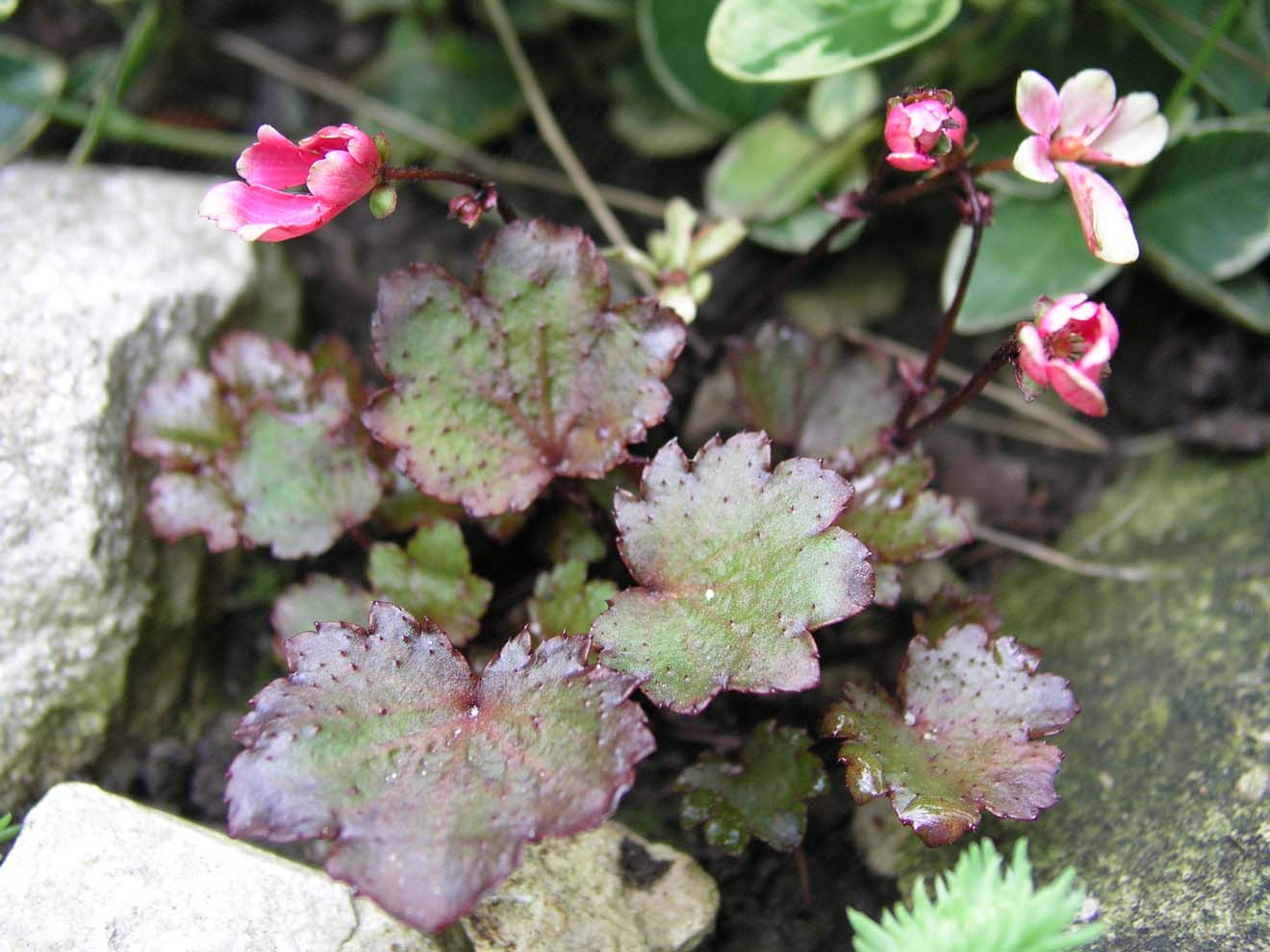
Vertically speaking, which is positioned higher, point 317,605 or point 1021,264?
point 1021,264

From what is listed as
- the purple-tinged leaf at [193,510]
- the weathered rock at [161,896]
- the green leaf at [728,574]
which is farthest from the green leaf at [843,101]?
the weathered rock at [161,896]

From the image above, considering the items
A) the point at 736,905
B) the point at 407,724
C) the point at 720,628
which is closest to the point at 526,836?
the point at 407,724

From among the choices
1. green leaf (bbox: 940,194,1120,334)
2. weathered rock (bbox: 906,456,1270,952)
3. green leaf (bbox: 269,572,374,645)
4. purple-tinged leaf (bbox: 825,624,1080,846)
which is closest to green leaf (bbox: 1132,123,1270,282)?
green leaf (bbox: 940,194,1120,334)

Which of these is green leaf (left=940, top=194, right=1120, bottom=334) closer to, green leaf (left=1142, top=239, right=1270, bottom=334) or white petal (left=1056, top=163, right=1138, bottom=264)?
green leaf (left=1142, top=239, right=1270, bottom=334)

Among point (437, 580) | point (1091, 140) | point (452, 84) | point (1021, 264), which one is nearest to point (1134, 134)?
point (1091, 140)

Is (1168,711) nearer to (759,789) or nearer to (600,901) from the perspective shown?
(759,789)

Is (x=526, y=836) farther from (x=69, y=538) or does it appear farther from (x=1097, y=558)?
(x=1097, y=558)

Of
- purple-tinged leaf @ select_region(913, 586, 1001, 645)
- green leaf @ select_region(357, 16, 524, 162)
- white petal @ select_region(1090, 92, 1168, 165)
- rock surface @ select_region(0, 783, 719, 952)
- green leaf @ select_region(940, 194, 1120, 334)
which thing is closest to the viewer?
rock surface @ select_region(0, 783, 719, 952)
